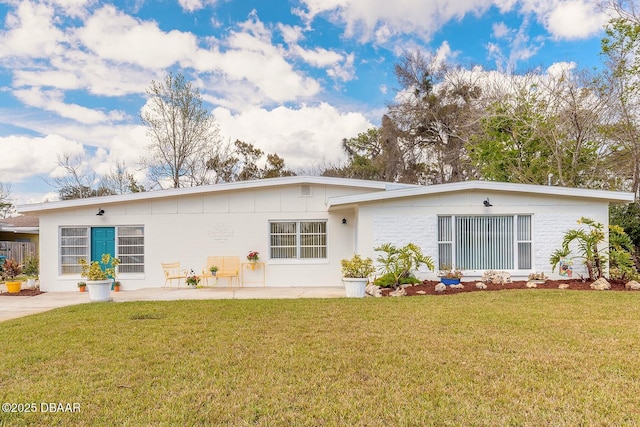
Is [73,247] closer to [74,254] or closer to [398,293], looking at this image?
[74,254]

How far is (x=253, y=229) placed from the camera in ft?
40.8

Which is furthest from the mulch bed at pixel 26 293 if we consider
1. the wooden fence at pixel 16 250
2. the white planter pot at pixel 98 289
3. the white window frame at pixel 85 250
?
the wooden fence at pixel 16 250

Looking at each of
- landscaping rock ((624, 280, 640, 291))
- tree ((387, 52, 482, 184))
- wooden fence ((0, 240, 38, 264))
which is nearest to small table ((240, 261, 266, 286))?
landscaping rock ((624, 280, 640, 291))

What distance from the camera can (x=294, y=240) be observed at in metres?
12.6

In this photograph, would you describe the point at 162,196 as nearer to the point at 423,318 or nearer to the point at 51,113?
the point at 423,318

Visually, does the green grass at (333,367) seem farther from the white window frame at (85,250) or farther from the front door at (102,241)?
the front door at (102,241)

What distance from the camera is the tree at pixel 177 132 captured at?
21484 millimetres

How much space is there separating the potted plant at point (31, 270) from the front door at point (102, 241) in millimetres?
2229

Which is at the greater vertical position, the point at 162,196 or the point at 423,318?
the point at 162,196

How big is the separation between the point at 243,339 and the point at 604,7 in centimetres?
1833

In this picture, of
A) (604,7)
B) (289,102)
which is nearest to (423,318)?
(604,7)

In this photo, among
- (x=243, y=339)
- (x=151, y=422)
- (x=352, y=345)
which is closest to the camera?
(x=151, y=422)

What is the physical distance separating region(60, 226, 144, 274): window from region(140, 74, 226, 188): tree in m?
10.5

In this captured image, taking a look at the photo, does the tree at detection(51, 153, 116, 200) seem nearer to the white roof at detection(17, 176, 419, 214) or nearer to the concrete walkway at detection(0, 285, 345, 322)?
the white roof at detection(17, 176, 419, 214)
